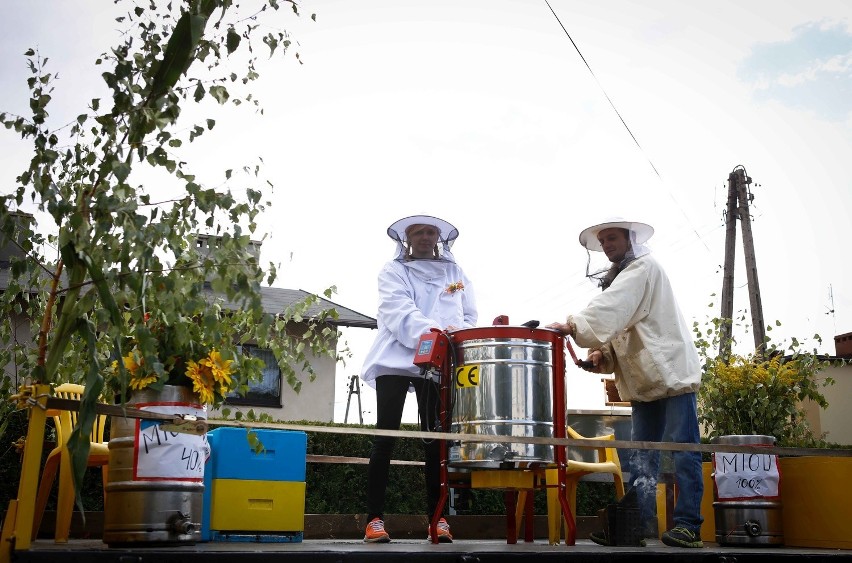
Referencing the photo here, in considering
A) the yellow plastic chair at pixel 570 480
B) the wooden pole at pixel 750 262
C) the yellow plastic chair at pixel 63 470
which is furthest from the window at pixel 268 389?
the yellow plastic chair at pixel 63 470

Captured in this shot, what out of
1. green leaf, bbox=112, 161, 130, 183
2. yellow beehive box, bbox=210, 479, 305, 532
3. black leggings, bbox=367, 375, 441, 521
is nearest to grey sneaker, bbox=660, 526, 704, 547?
black leggings, bbox=367, 375, 441, 521

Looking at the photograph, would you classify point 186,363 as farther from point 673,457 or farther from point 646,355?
point 673,457

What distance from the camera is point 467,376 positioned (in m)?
4.49

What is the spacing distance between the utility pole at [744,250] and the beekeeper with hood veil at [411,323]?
36.4 feet

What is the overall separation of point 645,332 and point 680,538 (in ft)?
3.56

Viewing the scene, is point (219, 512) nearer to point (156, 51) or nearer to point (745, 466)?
point (156, 51)

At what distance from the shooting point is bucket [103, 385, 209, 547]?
3.73 meters

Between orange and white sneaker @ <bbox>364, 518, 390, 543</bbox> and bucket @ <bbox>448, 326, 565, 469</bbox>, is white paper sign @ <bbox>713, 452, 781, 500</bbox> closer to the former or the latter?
bucket @ <bbox>448, 326, 565, 469</bbox>

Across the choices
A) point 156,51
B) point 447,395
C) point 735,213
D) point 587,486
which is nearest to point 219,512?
point 447,395

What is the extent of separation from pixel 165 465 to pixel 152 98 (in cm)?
153

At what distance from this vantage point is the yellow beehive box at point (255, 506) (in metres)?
4.32

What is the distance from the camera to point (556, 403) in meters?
4.53

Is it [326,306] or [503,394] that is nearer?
[503,394]

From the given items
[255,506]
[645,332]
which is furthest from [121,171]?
[645,332]
